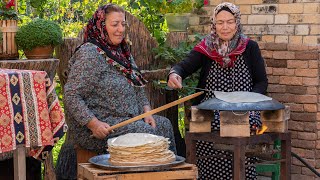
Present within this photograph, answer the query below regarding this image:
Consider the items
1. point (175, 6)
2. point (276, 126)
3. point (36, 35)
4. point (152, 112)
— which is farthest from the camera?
point (175, 6)

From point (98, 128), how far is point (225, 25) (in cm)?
123

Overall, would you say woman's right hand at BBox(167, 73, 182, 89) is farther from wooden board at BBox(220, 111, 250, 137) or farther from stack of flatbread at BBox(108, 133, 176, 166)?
stack of flatbread at BBox(108, 133, 176, 166)

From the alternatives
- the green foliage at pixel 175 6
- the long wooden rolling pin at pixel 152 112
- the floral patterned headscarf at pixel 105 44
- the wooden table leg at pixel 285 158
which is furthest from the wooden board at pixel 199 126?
the green foliage at pixel 175 6

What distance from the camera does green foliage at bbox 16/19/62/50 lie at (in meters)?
5.69

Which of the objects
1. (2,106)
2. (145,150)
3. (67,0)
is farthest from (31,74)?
(67,0)

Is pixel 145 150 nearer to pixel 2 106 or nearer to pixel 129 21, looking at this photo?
pixel 2 106

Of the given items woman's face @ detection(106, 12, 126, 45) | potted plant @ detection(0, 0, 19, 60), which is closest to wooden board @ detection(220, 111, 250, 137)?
woman's face @ detection(106, 12, 126, 45)

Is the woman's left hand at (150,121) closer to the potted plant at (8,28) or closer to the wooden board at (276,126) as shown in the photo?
the wooden board at (276,126)

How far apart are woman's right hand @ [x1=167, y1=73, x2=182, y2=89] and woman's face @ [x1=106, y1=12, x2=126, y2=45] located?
18.9 inches

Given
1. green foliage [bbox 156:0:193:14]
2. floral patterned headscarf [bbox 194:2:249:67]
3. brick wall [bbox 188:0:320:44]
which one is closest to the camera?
floral patterned headscarf [bbox 194:2:249:67]

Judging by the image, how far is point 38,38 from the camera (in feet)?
18.8

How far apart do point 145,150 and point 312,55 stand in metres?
1.92

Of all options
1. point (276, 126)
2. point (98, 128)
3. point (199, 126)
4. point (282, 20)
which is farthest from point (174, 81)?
point (282, 20)

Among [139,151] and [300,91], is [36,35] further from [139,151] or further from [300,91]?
[300,91]
